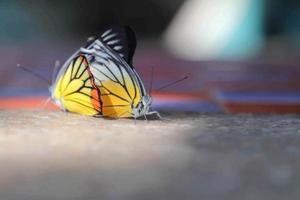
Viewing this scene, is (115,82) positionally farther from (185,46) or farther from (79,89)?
(185,46)

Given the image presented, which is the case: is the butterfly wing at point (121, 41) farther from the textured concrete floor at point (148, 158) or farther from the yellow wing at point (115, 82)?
the textured concrete floor at point (148, 158)

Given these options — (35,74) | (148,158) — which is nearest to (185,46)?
(35,74)

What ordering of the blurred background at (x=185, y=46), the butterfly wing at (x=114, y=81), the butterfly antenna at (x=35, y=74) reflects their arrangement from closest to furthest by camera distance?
the butterfly wing at (x=114, y=81) → the blurred background at (x=185, y=46) → the butterfly antenna at (x=35, y=74)

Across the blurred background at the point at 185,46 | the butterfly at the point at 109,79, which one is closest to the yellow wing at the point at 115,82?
the butterfly at the point at 109,79

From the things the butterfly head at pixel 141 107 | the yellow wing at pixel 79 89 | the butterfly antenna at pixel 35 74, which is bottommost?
the butterfly head at pixel 141 107

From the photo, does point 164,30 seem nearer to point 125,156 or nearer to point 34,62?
point 34,62

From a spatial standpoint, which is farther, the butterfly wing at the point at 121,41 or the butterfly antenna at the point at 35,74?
the butterfly antenna at the point at 35,74

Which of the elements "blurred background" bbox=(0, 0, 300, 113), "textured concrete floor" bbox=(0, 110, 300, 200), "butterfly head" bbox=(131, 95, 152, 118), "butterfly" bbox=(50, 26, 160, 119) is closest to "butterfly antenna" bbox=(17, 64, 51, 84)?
"blurred background" bbox=(0, 0, 300, 113)
